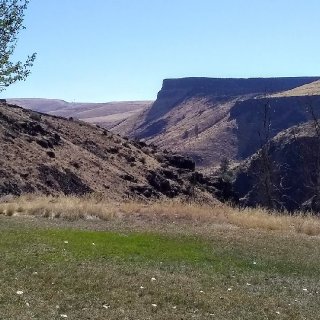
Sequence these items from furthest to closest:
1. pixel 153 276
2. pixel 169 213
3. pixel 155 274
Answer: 1. pixel 169 213
2. pixel 155 274
3. pixel 153 276

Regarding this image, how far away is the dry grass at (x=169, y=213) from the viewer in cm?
2336

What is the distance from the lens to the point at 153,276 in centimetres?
1256

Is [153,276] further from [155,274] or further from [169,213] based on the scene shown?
[169,213]

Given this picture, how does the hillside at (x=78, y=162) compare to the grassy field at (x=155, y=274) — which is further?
the hillside at (x=78, y=162)

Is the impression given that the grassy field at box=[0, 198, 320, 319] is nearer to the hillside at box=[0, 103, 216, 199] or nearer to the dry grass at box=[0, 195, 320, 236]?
the dry grass at box=[0, 195, 320, 236]

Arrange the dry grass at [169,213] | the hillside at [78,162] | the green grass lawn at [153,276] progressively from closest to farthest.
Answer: the green grass lawn at [153,276]
the dry grass at [169,213]
the hillside at [78,162]

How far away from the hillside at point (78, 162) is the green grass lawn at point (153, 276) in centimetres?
2225

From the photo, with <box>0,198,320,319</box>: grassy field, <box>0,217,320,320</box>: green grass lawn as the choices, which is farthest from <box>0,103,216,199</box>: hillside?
<box>0,217,320,320</box>: green grass lawn

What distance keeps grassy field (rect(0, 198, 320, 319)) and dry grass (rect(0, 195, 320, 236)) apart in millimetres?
1956

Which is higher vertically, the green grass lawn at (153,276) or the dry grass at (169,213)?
the green grass lawn at (153,276)

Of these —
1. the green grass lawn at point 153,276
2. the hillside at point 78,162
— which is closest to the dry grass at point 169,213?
the green grass lawn at point 153,276

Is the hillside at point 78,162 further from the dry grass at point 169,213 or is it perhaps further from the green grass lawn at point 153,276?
the green grass lawn at point 153,276

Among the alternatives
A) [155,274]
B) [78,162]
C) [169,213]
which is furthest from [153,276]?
[78,162]

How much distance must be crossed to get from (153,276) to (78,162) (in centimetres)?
4129
